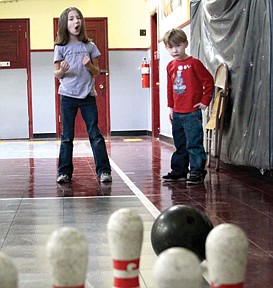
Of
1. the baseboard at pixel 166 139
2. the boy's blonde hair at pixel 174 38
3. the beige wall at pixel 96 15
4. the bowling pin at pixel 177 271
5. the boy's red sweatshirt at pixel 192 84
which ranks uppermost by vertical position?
the beige wall at pixel 96 15

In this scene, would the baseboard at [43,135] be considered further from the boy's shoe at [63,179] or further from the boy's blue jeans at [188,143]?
the boy's blue jeans at [188,143]

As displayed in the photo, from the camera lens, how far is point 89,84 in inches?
246

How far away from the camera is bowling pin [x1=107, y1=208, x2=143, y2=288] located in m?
1.82

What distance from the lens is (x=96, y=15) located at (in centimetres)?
1484

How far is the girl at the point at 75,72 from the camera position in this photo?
6.20m

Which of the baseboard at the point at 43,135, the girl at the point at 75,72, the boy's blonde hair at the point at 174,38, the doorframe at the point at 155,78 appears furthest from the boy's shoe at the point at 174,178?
the baseboard at the point at 43,135

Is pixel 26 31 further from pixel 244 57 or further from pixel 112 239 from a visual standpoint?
pixel 112 239

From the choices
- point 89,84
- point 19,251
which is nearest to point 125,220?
point 19,251

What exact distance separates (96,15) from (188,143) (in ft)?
30.7

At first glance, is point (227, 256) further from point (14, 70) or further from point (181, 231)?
point (14, 70)

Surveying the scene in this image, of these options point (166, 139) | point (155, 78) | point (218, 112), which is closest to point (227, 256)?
point (218, 112)

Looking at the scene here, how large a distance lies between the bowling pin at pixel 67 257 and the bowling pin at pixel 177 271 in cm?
20

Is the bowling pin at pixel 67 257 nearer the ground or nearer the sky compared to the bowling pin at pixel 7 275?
nearer the sky

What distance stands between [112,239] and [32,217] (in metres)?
2.76
